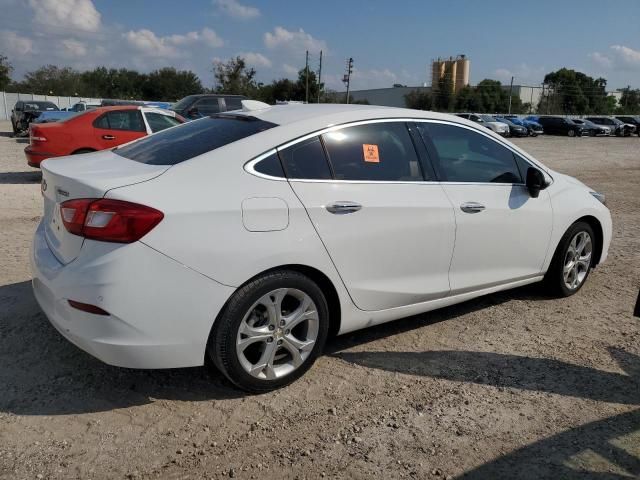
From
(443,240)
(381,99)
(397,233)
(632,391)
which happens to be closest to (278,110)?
(397,233)

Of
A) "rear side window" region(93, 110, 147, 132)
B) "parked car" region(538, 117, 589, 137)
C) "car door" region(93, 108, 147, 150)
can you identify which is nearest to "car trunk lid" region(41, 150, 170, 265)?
"car door" region(93, 108, 147, 150)

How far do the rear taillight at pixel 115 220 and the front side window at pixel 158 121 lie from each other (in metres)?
8.99

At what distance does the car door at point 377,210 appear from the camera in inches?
128

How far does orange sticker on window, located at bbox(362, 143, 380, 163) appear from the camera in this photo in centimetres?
356

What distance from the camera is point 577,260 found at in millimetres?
4965

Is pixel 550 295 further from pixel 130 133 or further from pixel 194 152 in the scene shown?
pixel 130 133

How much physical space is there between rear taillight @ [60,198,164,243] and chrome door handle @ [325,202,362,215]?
99 centimetres

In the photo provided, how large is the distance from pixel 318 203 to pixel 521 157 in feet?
6.90

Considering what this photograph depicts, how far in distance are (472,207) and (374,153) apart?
87 cm

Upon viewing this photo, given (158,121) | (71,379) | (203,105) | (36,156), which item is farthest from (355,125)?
(203,105)

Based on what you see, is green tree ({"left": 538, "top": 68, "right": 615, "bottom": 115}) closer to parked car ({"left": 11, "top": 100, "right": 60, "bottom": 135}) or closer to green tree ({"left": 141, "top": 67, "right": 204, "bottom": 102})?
green tree ({"left": 141, "top": 67, "right": 204, "bottom": 102})

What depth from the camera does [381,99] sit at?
352ft

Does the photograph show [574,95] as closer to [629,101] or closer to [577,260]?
[629,101]

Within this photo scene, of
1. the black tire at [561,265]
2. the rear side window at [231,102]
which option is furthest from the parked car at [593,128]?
the black tire at [561,265]
